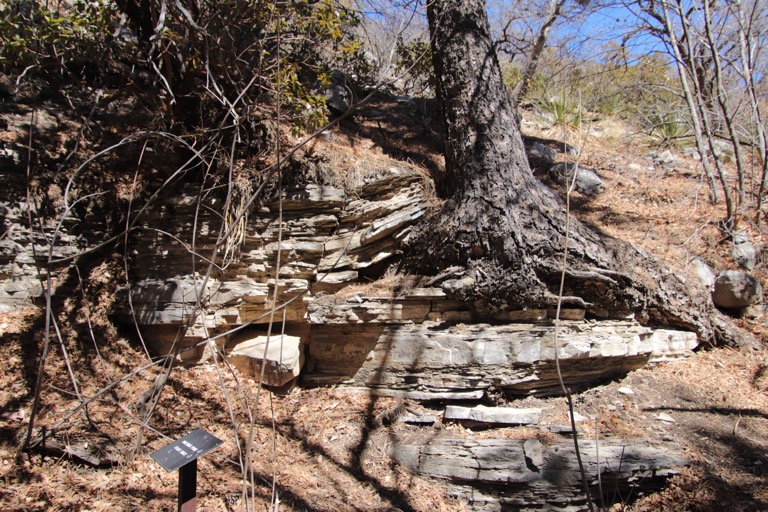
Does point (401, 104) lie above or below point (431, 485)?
above

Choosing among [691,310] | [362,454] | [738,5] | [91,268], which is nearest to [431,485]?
[362,454]

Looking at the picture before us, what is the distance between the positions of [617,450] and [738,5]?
20.6ft

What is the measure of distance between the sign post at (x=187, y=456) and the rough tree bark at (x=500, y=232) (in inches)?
108

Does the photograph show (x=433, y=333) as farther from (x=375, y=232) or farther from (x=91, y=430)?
(x=91, y=430)

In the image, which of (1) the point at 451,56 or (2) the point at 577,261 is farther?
(1) the point at 451,56

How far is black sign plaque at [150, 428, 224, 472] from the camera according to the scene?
7.72ft

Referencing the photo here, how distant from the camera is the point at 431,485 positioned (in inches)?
153

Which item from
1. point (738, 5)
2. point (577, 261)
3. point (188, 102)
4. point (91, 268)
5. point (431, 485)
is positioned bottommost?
point (431, 485)

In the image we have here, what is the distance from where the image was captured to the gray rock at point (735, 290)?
554cm

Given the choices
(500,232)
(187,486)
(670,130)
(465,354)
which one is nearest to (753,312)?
(500,232)

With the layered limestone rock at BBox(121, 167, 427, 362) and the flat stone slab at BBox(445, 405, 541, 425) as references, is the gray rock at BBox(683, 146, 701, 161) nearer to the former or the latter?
the layered limestone rock at BBox(121, 167, 427, 362)

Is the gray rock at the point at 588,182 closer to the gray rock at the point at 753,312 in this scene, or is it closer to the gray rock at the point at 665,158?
the gray rock at the point at 665,158

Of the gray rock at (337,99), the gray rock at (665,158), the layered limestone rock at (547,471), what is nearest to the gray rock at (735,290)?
the layered limestone rock at (547,471)

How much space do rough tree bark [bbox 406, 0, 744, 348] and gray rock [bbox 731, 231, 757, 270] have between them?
1.29 meters
